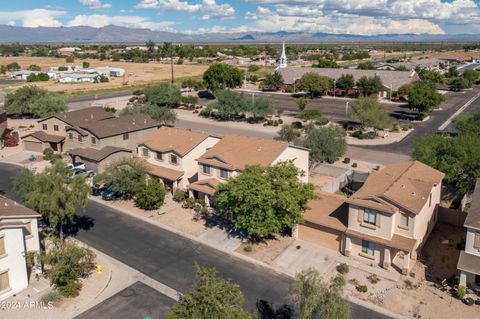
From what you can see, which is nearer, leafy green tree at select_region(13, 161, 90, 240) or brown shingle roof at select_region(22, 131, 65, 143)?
leafy green tree at select_region(13, 161, 90, 240)

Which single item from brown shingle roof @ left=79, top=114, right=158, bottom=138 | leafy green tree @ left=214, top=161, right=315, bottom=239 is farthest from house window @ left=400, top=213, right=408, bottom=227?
brown shingle roof @ left=79, top=114, right=158, bottom=138

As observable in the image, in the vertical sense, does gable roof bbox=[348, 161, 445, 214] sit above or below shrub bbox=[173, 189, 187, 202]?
above

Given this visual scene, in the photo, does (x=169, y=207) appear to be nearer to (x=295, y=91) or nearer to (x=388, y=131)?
(x=388, y=131)

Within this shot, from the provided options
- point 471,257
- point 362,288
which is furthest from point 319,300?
point 471,257

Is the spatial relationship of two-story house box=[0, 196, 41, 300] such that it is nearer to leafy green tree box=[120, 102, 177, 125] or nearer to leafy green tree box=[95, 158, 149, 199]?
leafy green tree box=[95, 158, 149, 199]

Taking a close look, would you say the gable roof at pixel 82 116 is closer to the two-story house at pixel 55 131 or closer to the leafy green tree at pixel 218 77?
the two-story house at pixel 55 131

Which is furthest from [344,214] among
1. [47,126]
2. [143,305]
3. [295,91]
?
[295,91]
